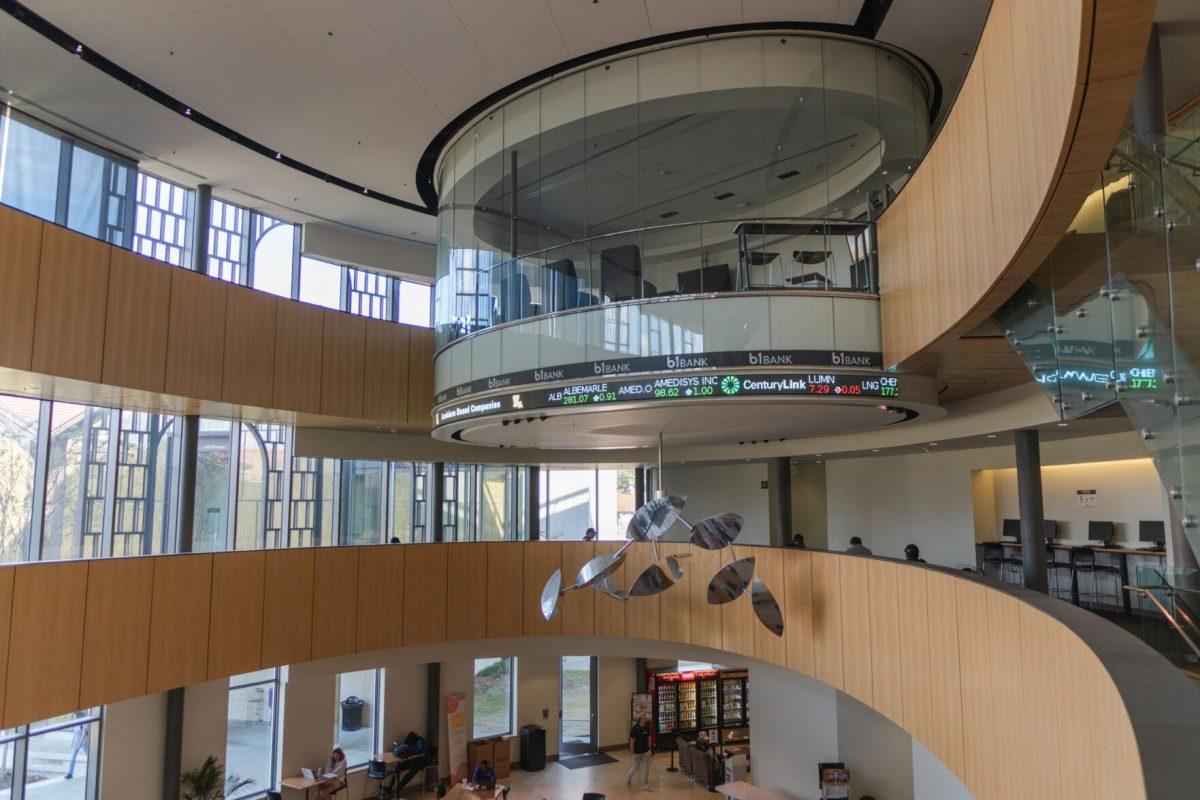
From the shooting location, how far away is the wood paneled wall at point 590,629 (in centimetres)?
483

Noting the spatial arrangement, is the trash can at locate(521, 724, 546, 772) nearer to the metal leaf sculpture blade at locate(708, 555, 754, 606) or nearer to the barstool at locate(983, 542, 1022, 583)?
the metal leaf sculpture blade at locate(708, 555, 754, 606)

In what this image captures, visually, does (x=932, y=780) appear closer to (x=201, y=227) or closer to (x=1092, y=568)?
(x=1092, y=568)

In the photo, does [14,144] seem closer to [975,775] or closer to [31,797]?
[31,797]

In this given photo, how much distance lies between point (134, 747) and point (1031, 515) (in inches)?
511

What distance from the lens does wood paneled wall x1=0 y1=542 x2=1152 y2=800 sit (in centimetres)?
483

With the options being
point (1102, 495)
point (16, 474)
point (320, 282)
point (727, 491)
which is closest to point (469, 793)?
point (727, 491)

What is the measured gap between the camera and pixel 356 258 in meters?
14.8

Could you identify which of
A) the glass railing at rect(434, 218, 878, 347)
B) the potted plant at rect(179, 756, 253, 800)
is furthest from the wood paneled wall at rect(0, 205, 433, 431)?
the potted plant at rect(179, 756, 253, 800)

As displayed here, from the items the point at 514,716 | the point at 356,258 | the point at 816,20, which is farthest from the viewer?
the point at 514,716

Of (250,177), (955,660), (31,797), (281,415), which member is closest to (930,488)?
(955,660)

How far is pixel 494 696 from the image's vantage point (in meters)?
18.4

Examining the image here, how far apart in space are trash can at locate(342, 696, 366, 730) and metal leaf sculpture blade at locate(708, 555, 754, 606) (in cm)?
886

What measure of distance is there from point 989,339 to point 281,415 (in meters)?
9.77

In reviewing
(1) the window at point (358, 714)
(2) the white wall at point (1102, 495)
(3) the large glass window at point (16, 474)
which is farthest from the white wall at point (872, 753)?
(3) the large glass window at point (16, 474)
